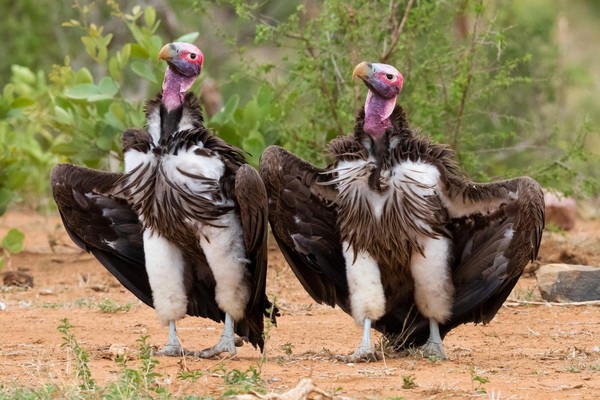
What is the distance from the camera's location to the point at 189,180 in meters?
6.18

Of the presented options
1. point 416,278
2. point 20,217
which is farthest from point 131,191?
point 20,217

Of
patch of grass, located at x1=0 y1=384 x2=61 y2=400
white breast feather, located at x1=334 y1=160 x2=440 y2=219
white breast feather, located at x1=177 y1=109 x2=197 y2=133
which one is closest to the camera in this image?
patch of grass, located at x1=0 y1=384 x2=61 y2=400

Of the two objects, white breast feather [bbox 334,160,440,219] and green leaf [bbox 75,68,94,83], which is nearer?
white breast feather [bbox 334,160,440,219]

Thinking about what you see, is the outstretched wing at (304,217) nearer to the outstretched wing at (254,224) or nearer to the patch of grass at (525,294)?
the outstretched wing at (254,224)

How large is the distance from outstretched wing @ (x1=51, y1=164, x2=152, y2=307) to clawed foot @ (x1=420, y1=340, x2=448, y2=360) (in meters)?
1.61

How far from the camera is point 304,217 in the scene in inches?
256

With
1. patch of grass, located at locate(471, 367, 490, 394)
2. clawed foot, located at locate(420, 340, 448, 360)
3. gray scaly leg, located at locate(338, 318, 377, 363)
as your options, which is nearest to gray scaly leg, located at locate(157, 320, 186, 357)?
gray scaly leg, located at locate(338, 318, 377, 363)

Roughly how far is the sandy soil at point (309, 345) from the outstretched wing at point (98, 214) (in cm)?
55

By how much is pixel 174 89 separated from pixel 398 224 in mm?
1425

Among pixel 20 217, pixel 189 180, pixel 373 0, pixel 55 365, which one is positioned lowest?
pixel 20 217

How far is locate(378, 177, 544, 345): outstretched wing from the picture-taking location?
6.06m

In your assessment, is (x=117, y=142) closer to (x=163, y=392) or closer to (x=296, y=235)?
(x=296, y=235)

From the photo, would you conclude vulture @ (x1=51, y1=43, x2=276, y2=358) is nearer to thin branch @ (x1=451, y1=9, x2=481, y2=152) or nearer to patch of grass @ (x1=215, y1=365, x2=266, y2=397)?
patch of grass @ (x1=215, y1=365, x2=266, y2=397)

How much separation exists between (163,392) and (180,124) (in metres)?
1.96
